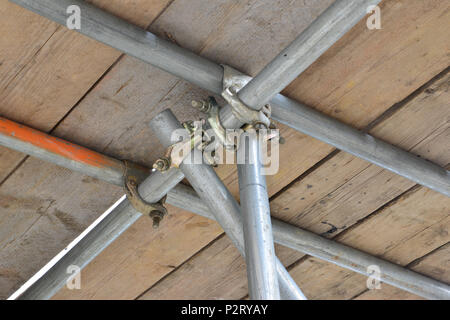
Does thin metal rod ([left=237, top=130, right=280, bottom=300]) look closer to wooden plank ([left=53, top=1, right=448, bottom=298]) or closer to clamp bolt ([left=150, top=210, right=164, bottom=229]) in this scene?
wooden plank ([left=53, top=1, right=448, bottom=298])

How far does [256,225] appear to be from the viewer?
6.02 ft

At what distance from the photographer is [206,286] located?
2.99m

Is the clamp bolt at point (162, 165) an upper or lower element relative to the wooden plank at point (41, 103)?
lower

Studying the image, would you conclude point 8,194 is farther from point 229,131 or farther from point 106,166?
point 229,131

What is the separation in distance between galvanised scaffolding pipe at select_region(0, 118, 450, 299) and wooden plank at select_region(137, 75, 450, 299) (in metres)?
0.06

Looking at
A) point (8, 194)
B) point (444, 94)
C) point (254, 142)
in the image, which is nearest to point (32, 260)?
point (8, 194)

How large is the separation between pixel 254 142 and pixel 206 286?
1.17 meters

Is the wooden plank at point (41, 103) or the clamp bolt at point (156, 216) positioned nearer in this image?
the wooden plank at point (41, 103)

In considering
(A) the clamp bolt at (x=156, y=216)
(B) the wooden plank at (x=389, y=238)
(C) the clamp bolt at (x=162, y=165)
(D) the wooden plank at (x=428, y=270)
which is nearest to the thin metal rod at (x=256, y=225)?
(C) the clamp bolt at (x=162, y=165)

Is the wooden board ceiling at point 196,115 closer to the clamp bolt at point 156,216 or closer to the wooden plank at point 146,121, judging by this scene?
the wooden plank at point 146,121

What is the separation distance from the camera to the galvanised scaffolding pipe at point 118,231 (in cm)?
217

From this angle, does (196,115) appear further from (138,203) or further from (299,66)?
(299,66)

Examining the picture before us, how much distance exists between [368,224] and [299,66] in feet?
3.54

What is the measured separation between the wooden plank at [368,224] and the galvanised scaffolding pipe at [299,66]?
0.09m
